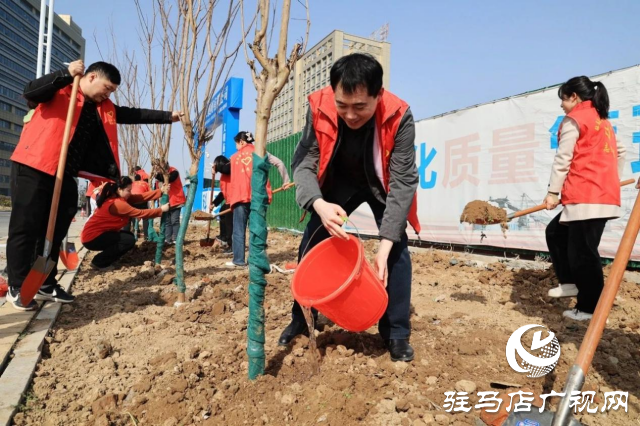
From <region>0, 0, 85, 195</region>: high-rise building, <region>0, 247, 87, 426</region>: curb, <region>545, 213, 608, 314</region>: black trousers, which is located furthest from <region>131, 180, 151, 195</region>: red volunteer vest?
<region>0, 0, 85, 195</region>: high-rise building

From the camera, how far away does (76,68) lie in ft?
9.07

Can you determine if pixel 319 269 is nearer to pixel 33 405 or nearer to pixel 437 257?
pixel 33 405

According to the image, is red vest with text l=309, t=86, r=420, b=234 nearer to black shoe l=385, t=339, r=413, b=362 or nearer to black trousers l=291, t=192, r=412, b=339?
black trousers l=291, t=192, r=412, b=339

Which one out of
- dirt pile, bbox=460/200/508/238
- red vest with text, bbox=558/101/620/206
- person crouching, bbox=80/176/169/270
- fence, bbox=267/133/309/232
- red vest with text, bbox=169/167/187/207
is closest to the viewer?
red vest with text, bbox=558/101/620/206

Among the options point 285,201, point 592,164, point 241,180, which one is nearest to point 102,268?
point 241,180

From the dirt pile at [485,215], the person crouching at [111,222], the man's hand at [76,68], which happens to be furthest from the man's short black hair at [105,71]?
the dirt pile at [485,215]

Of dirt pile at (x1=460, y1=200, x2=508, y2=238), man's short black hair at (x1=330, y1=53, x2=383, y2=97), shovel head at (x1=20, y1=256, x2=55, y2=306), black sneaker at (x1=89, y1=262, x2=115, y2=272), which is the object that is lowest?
black sneaker at (x1=89, y1=262, x2=115, y2=272)

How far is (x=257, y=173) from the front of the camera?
185cm

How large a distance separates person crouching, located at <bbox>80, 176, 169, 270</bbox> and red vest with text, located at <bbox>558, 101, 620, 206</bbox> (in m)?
3.71

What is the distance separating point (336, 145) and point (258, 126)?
0.37 meters

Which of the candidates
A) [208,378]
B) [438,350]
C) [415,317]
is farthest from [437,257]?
[208,378]

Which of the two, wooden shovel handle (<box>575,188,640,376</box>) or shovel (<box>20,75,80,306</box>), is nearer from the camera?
wooden shovel handle (<box>575,188,640,376</box>)

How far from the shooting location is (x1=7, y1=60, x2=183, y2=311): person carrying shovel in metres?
2.72

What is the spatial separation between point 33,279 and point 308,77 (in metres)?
14.9
